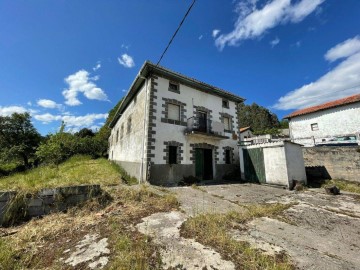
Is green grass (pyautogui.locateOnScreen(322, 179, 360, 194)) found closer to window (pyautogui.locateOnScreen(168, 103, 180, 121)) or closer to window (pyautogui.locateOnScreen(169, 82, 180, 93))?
window (pyautogui.locateOnScreen(168, 103, 180, 121))

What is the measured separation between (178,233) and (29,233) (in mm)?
3055

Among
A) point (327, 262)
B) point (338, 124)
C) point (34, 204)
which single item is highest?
point (338, 124)

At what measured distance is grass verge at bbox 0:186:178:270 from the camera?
8.38 feet

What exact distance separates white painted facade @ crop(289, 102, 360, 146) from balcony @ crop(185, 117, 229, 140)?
6157 millimetres

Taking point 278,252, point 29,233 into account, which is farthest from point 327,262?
point 29,233

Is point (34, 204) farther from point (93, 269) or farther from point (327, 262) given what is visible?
point (327, 262)

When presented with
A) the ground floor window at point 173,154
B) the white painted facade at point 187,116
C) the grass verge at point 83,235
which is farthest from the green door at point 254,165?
the grass verge at point 83,235

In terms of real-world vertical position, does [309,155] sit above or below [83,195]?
above

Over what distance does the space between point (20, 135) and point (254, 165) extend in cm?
3738

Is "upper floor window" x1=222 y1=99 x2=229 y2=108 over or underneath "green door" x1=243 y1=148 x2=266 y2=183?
over

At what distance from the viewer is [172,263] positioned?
8.30 feet

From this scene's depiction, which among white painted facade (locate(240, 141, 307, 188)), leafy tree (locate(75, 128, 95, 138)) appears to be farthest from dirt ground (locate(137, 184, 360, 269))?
leafy tree (locate(75, 128, 95, 138))

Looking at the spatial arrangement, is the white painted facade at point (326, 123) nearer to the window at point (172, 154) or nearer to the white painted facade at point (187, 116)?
the white painted facade at point (187, 116)

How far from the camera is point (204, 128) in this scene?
38.5 ft
